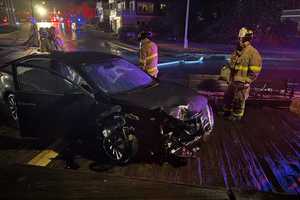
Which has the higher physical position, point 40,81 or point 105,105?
point 40,81

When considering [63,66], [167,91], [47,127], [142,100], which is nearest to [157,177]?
[142,100]

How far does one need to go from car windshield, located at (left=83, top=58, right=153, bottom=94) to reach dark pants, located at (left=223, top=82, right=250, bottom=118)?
1.92 m

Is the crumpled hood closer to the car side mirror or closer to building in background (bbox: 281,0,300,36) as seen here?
the car side mirror

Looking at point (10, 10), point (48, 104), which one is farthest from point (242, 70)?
point (10, 10)

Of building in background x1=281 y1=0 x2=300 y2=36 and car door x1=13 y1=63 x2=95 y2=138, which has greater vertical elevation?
building in background x1=281 y1=0 x2=300 y2=36

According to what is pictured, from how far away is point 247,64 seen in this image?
5613mm

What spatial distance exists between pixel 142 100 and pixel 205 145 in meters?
1.56

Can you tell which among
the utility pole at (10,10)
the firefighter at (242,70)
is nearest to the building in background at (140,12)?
the utility pole at (10,10)

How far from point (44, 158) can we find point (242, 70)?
415 cm

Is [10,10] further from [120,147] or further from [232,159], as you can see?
[232,159]

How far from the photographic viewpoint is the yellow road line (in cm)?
436

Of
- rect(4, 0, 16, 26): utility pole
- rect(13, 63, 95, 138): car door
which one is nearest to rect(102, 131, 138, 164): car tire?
rect(13, 63, 95, 138): car door

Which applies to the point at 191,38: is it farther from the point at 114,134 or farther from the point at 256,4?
the point at 114,134

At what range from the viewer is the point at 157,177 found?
3965mm
